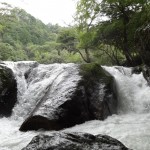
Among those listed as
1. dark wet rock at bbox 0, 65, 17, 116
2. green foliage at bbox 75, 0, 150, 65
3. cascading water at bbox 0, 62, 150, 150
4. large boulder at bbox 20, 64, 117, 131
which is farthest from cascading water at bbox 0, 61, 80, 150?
green foliage at bbox 75, 0, 150, 65

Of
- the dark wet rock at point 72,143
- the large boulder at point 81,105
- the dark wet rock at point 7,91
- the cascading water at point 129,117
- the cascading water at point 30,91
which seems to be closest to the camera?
the dark wet rock at point 72,143

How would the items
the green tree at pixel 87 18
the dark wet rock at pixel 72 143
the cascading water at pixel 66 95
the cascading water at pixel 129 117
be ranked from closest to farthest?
1. the dark wet rock at pixel 72 143
2. the cascading water at pixel 129 117
3. the cascading water at pixel 66 95
4. the green tree at pixel 87 18

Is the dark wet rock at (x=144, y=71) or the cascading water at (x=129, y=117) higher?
the dark wet rock at (x=144, y=71)

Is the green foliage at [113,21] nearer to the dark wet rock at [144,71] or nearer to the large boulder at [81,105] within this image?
the dark wet rock at [144,71]

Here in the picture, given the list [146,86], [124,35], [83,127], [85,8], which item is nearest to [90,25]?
[85,8]

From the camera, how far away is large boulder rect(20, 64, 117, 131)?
8.61 m

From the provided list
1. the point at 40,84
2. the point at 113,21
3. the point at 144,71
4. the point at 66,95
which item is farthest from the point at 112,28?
the point at 66,95

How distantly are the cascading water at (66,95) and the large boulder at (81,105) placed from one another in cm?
25

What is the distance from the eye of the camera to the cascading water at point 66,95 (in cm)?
726

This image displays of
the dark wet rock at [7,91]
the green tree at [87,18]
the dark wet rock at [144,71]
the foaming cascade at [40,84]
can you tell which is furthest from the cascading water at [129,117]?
the green tree at [87,18]

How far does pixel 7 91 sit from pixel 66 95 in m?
3.79

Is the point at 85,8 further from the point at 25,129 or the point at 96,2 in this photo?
the point at 25,129

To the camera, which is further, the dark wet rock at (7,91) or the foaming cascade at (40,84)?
the dark wet rock at (7,91)

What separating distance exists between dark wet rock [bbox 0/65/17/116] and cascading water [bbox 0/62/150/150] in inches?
11.9
